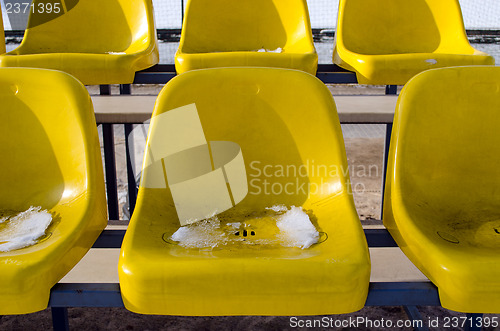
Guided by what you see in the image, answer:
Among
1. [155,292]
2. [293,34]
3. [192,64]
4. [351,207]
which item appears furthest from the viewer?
[293,34]

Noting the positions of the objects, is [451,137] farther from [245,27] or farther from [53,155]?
[245,27]

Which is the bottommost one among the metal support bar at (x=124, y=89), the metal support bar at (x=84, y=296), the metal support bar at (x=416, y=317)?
the metal support bar at (x=416, y=317)

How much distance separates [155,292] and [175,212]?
10.3 inches

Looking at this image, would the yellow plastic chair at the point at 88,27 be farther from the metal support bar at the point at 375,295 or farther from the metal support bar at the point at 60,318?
the metal support bar at the point at 375,295

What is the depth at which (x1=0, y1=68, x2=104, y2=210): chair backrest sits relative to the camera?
101 cm

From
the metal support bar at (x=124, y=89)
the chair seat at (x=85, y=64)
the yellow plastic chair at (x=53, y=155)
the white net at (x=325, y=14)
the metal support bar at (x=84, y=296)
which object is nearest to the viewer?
the metal support bar at (x=84, y=296)

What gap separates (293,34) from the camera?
1.99 meters

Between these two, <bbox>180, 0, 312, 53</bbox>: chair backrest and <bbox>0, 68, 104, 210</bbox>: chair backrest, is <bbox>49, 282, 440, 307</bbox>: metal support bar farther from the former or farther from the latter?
<bbox>180, 0, 312, 53</bbox>: chair backrest

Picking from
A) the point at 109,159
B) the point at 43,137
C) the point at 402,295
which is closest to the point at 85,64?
the point at 109,159

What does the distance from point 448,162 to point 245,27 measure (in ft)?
3.88

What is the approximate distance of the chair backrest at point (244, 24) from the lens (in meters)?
1.97

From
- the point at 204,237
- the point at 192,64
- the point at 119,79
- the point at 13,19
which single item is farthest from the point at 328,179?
the point at 13,19

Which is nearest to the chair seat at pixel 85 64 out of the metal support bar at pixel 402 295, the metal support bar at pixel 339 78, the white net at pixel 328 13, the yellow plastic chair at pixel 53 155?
the yellow plastic chair at pixel 53 155

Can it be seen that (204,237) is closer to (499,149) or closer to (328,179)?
(328,179)
